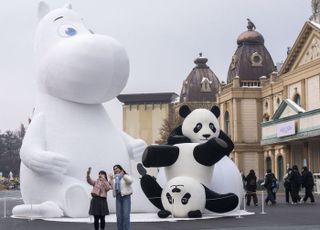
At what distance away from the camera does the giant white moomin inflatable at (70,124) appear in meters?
13.5

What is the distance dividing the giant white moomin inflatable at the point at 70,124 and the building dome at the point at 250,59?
137ft

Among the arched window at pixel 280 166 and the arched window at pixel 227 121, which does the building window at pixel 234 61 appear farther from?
the arched window at pixel 280 166

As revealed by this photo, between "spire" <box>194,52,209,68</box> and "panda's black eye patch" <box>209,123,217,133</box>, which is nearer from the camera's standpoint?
"panda's black eye patch" <box>209,123,217,133</box>

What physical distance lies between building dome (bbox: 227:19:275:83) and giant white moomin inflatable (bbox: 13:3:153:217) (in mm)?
41667

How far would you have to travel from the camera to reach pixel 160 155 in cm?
1366

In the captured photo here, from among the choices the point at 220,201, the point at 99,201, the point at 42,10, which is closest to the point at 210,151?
the point at 220,201

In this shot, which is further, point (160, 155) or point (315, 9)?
point (315, 9)

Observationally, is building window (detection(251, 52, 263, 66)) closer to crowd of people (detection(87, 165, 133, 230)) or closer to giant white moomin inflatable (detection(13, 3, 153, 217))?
giant white moomin inflatable (detection(13, 3, 153, 217))

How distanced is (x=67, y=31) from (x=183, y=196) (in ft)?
15.2

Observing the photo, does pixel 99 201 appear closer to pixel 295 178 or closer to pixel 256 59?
pixel 295 178

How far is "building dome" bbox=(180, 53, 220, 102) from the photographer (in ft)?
275

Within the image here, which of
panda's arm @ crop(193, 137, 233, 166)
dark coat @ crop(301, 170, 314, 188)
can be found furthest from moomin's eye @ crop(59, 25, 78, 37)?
dark coat @ crop(301, 170, 314, 188)

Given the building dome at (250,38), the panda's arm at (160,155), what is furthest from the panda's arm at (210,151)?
the building dome at (250,38)

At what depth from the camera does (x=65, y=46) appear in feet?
46.3
